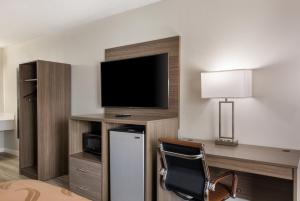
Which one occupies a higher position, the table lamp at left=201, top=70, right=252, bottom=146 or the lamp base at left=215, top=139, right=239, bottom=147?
the table lamp at left=201, top=70, right=252, bottom=146

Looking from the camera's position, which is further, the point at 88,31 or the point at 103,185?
the point at 88,31

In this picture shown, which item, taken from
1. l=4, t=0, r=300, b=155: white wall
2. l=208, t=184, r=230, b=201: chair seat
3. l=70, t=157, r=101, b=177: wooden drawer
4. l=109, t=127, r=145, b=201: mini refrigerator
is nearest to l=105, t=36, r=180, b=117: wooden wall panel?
l=4, t=0, r=300, b=155: white wall

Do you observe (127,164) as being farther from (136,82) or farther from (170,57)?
(170,57)

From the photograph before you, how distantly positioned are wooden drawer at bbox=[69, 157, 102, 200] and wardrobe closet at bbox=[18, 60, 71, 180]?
767mm

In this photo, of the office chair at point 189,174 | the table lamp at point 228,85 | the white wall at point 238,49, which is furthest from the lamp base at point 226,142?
the office chair at point 189,174

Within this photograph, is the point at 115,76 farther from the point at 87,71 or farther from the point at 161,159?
the point at 161,159

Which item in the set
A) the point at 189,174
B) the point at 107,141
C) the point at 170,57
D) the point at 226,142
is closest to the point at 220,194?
the point at 189,174

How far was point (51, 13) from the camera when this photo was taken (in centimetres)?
315

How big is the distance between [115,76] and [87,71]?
0.77 m

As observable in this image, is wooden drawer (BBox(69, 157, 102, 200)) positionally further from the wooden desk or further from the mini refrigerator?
the wooden desk

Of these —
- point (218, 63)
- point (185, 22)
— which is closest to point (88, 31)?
point (185, 22)

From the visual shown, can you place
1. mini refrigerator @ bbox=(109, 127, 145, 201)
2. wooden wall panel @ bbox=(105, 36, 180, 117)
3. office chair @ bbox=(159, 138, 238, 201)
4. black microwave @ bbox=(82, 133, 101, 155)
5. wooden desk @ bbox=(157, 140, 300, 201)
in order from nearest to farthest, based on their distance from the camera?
wooden desk @ bbox=(157, 140, 300, 201) < office chair @ bbox=(159, 138, 238, 201) < mini refrigerator @ bbox=(109, 127, 145, 201) < wooden wall panel @ bbox=(105, 36, 180, 117) < black microwave @ bbox=(82, 133, 101, 155)

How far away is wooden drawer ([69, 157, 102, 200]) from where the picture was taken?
2.70m

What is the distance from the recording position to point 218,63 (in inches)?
94.8
